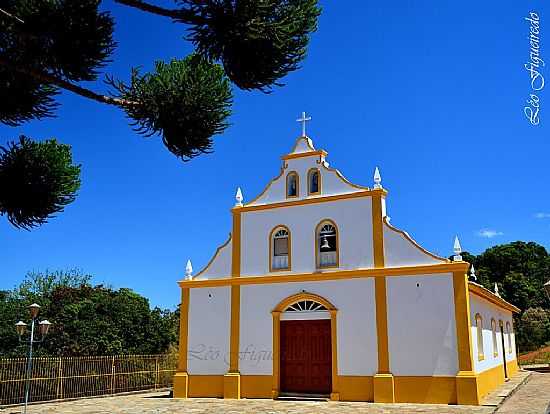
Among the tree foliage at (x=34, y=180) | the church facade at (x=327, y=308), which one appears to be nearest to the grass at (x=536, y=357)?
the church facade at (x=327, y=308)

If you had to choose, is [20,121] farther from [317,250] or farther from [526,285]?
[526,285]

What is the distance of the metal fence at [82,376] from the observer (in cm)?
1714

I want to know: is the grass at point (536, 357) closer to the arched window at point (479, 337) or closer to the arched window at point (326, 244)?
the arched window at point (479, 337)

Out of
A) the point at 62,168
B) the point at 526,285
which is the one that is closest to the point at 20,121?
the point at 62,168

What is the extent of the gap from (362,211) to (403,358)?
14.4ft

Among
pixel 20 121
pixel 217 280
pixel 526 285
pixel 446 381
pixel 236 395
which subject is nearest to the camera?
pixel 20 121

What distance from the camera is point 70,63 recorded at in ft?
22.2

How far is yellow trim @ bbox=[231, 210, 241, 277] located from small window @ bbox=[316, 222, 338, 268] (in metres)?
2.77

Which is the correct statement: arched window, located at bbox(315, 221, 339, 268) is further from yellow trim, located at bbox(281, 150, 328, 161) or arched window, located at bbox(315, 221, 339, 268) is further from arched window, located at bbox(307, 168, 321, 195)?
yellow trim, located at bbox(281, 150, 328, 161)

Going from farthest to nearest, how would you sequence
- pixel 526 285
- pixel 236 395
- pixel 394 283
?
pixel 526 285, pixel 236 395, pixel 394 283

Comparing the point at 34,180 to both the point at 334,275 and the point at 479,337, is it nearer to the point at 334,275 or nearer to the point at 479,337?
the point at 334,275

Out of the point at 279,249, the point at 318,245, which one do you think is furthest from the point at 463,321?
the point at 279,249

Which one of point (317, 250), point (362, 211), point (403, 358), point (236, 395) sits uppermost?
point (362, 211)

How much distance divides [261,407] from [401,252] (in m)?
5.82
